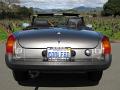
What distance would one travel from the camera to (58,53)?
6.56 metres

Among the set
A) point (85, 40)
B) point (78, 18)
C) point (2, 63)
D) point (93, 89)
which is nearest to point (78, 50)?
point (85, 40)

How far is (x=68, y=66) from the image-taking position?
654 centimetres

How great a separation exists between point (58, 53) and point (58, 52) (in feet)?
0.06

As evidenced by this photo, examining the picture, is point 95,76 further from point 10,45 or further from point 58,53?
point 10,45

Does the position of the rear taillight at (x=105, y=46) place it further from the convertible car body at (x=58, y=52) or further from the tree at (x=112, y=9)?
the tree at (x=112, y=9)

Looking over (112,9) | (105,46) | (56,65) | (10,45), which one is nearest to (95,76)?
(105,46)

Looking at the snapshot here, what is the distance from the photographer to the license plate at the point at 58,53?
6.54 m

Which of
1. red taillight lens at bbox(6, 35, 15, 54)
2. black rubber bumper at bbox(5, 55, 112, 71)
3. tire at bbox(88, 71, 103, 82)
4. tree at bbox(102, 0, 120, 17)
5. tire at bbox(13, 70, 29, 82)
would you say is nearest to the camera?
black rubber bumper at bbox(5, 55, 112, 71)

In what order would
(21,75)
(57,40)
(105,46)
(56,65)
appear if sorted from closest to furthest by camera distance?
(56,65) → (57,40) → (105,46) → (21,75)

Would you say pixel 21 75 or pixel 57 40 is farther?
pixel 21 75

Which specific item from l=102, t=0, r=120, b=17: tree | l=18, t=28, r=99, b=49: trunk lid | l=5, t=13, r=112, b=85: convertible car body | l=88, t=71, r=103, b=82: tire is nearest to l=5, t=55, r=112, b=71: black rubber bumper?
l=5, t=13, r=112, b=85: convertible car body

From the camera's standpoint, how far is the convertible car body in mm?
6559

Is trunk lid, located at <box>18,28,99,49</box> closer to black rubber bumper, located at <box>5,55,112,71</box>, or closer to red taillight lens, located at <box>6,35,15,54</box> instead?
red taillight lens, located at <box>6,35,15,54</box>

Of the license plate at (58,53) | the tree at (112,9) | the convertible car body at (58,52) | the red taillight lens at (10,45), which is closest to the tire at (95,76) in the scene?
the convertible car body at (58,52)
